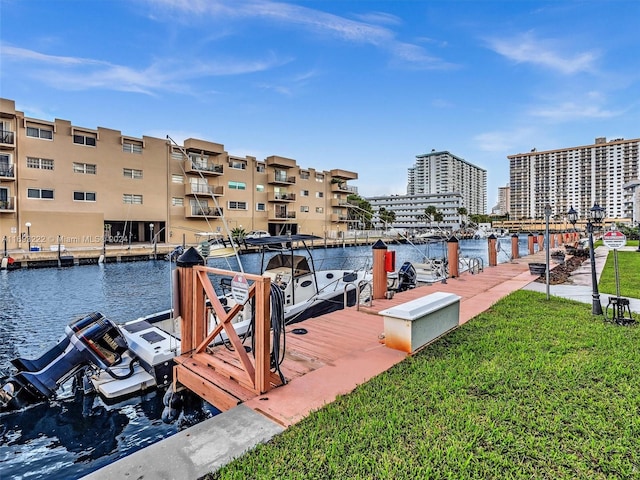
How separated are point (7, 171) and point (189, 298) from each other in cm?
3474

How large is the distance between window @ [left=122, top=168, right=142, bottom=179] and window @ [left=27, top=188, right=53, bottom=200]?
21.2 feet

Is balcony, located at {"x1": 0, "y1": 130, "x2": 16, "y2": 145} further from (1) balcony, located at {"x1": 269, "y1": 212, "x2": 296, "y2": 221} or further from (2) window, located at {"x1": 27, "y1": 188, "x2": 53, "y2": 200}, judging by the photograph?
(1) balcony, located at {"x1": 269, "y1": 212, "x2": 296, "y2": 221}

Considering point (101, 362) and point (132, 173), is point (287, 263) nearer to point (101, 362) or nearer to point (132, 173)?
point (101, 362)

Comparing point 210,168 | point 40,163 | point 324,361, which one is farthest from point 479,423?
point 210,168

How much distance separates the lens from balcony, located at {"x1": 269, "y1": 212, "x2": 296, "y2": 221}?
1877 inches

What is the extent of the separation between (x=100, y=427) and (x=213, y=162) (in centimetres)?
4015

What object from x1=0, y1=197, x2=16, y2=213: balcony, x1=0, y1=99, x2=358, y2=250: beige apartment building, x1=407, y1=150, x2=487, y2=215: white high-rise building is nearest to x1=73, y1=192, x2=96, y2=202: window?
x1=0, y1=99, x2=358, y2=250: beige apartment building

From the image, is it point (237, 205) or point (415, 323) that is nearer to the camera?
point (415, 323)

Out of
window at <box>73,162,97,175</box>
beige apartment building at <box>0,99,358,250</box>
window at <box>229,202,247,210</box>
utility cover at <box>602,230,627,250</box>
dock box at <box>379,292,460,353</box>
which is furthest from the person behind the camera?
window at <box>229,202,247,210</box>

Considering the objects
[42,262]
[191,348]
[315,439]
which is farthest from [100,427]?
[42,262]

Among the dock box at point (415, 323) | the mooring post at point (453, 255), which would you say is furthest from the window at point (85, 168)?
the dock box at point (415, 323)

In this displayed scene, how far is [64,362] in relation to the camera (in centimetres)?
534

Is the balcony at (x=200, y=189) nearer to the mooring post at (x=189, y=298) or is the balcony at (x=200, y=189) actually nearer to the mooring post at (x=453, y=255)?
the mooring post at (x=453, y=255)

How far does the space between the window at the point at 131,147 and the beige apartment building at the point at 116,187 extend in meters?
0.10
